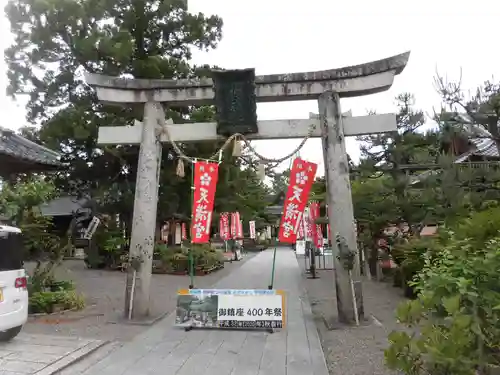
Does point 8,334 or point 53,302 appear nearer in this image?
point 8,334

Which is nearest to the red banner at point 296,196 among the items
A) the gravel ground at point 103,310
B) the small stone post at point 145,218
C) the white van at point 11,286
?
the small stone post at point 145,218

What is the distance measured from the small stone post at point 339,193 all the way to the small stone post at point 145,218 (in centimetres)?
363

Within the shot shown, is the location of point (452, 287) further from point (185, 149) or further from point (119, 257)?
point (119, 257)

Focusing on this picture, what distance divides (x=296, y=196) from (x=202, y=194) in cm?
197

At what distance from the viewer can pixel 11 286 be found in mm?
5988

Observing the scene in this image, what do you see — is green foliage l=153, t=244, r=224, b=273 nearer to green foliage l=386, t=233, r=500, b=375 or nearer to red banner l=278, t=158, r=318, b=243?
red banner l=278, t=158, r=318, b=243

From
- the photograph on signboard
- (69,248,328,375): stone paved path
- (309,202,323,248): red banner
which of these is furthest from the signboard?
(309,202,323,248): red banner

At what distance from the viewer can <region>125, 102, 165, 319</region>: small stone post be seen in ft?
28.3

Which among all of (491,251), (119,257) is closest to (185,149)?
(119,257)

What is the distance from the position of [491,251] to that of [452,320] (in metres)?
0.80

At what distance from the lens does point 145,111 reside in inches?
362

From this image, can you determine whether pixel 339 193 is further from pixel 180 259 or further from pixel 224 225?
pixel 224 225

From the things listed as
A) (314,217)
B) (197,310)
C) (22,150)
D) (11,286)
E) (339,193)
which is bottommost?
(197,310)

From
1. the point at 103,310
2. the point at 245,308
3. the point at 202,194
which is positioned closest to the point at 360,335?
the point at 245,308
